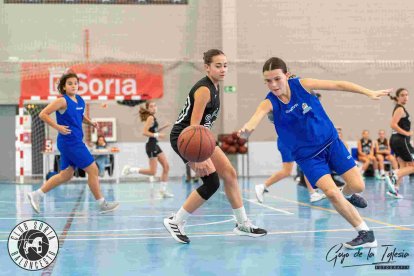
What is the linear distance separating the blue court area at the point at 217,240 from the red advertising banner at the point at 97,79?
27.6 ft

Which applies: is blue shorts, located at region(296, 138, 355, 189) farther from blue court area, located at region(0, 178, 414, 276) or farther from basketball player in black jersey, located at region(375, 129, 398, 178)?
basketball player in black jersey, located at region(375, 129, 398, 178)

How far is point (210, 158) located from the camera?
5.98 m

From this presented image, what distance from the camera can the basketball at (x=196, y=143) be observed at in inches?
211

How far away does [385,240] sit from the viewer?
593 cm

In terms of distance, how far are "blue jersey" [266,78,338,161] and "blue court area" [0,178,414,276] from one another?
90cm

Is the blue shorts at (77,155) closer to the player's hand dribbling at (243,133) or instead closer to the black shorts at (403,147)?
the player's hand dribbling at (243,133)

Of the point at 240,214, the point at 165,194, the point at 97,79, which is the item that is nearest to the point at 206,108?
the point at 240,214

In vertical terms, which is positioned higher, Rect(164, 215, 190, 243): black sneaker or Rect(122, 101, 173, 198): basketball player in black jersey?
Rect(122, 101, 173, 198): basketball player in black jersey

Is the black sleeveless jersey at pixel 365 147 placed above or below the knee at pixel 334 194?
below

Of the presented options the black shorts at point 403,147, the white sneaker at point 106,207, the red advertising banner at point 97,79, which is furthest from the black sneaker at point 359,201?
the red advertising banner at point 97,79

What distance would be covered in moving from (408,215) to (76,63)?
12.7m

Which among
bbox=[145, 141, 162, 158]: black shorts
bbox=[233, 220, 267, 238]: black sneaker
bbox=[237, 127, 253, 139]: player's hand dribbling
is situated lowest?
bbox=[233, 220, 267, 238]: black sneaker

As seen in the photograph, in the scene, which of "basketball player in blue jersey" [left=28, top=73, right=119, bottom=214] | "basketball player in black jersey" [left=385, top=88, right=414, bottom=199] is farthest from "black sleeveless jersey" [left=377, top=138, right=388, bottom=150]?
"basketball player in blue jersey" [left=28, top=73, right=119, bottom=214]

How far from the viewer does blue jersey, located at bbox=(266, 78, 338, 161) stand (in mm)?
5332
